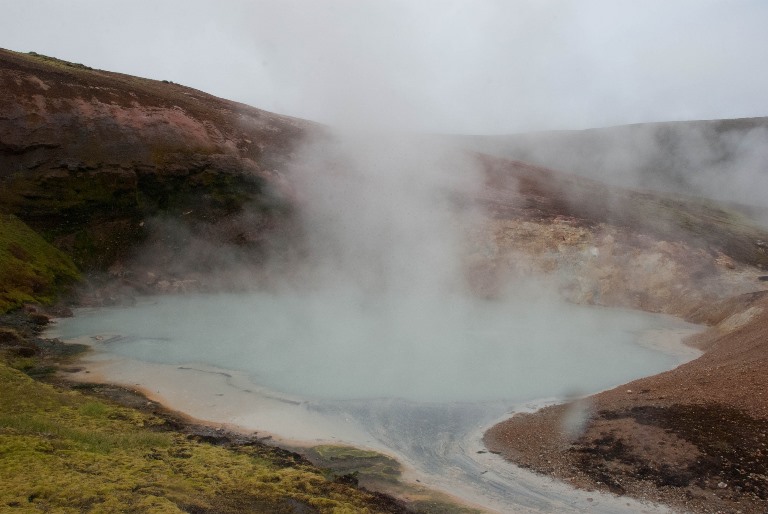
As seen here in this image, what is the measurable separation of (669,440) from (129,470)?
957cm

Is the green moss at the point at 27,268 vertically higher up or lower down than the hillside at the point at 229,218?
lower down

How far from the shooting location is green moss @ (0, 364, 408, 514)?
24.1 feet

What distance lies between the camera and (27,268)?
24.5 m

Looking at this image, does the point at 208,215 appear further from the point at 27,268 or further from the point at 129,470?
the point at 129,470

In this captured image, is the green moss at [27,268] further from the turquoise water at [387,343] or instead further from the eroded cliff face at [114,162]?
the turquoise water at [387,343]

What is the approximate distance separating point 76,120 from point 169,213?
6.24 m

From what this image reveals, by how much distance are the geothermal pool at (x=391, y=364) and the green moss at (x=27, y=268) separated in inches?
76.5

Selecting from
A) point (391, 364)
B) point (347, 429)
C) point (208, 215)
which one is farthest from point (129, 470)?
point (208, 215)

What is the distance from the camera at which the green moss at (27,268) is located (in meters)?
22.7

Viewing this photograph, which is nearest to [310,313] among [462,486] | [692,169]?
[462,486]

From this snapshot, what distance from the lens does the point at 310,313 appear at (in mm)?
24578

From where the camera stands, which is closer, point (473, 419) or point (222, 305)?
point (473, 419)

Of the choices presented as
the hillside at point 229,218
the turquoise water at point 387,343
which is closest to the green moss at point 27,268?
the hillside at point 229,218

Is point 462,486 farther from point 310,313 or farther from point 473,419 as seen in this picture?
point 310,313
